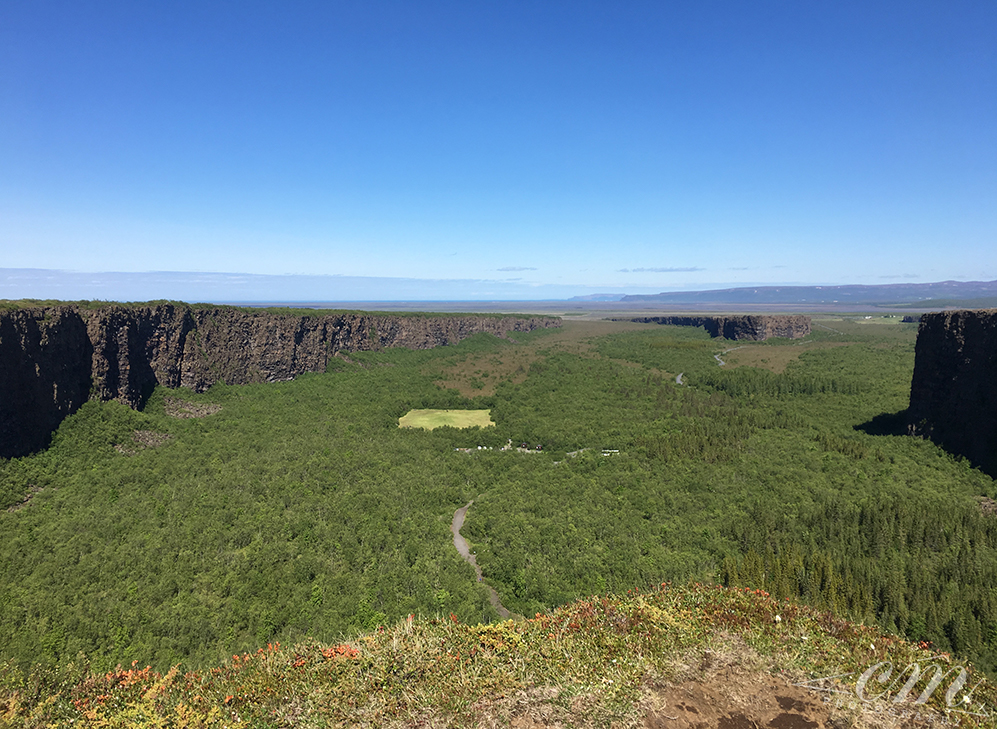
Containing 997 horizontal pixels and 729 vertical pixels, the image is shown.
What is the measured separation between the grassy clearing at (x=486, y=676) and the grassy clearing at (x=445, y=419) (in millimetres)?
54004

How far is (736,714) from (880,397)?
92380 millimetres

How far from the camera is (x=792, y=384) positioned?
315ft

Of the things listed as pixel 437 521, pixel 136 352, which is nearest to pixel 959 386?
pixel 437 521

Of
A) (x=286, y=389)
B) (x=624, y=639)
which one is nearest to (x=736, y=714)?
(x=624, y=639)

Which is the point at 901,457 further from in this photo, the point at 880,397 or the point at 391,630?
the point at 391,630

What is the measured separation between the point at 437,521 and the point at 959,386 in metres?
65.7

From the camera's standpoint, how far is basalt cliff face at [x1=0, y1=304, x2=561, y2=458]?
4428 cm

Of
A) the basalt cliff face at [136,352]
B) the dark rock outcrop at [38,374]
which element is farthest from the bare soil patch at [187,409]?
the dark rock outcrop at [38,374]

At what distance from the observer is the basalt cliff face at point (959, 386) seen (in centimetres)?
5084

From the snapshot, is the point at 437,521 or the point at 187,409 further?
the point at 187,409

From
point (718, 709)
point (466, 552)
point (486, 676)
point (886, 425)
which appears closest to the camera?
point (718, 709)

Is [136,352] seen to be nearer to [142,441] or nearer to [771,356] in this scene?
[142,441]

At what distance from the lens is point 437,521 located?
135ft

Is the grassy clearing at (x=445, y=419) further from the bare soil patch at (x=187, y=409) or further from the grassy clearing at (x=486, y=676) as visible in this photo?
the grassy clearing at (x=486, y=676)
